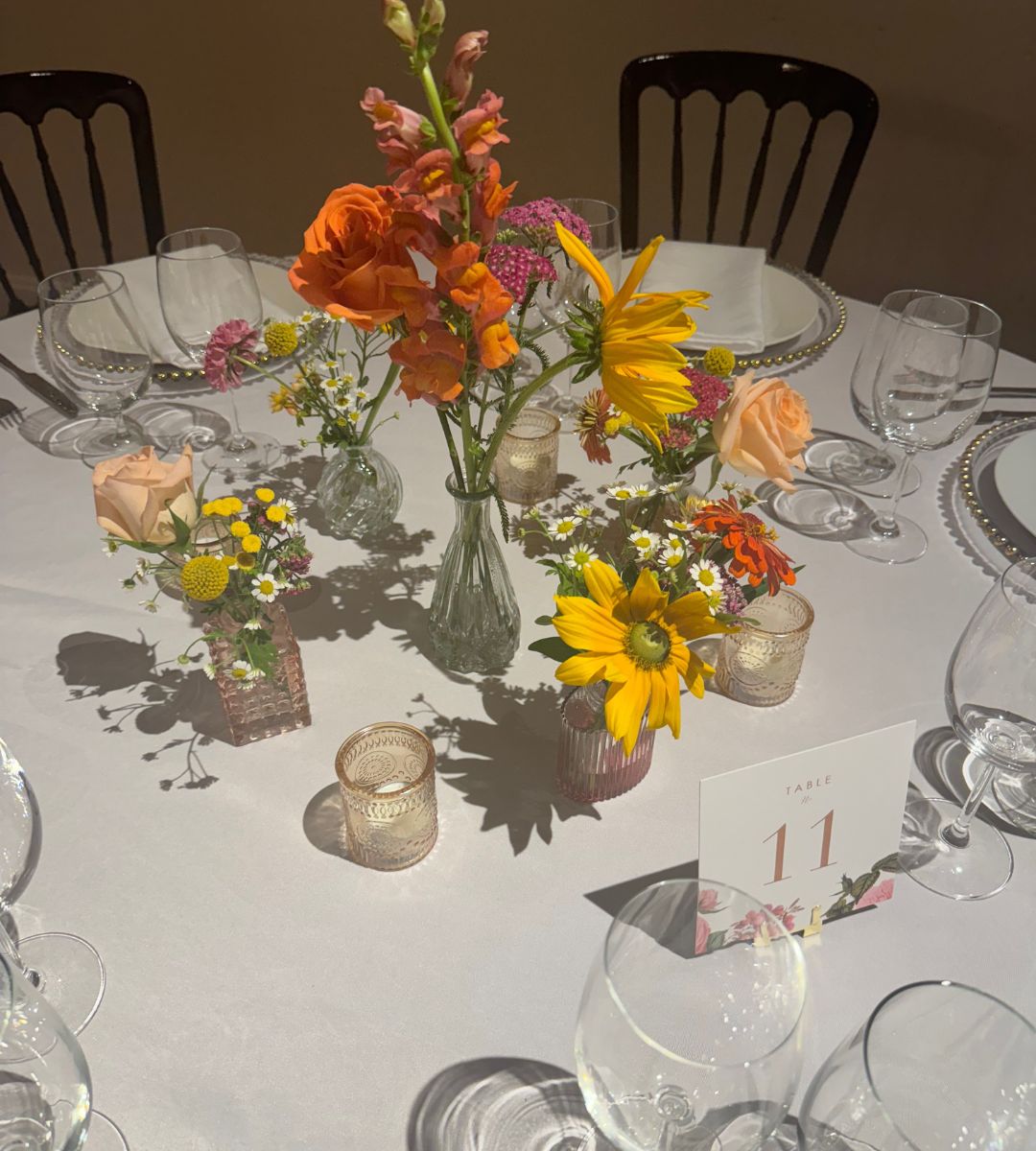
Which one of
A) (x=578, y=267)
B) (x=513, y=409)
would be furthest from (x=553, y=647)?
(x=578, y=267)

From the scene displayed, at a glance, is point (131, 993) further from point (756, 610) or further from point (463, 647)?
point (756, 610)

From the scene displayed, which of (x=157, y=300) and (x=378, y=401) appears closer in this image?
(x=378, y=401)

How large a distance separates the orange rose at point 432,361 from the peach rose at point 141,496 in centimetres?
25

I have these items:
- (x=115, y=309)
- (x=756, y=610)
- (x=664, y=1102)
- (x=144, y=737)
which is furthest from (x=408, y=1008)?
(x=115, y=309)

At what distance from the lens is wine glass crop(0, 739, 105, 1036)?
0.63m

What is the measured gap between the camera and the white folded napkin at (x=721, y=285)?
1.28 meters

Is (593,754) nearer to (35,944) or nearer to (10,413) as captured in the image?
(35,944)

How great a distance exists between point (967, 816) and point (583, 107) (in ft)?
7.59

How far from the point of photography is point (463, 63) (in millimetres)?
561

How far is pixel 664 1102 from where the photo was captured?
18.5 inches

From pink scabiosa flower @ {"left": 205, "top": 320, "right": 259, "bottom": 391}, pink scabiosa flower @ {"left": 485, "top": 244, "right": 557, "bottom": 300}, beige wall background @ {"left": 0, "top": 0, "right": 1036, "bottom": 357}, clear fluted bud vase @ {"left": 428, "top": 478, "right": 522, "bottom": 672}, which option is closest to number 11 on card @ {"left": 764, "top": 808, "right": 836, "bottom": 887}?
clear fluted bud vase @ {"left": 428, "top": 478, "right": 522, "bottom": 672}

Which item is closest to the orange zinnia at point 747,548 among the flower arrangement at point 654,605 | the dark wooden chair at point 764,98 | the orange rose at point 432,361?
the flower arrangement at point 654,605

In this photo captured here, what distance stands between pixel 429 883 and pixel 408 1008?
97 mm

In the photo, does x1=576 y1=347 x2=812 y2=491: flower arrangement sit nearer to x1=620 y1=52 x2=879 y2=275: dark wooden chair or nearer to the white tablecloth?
the white tablecloth
